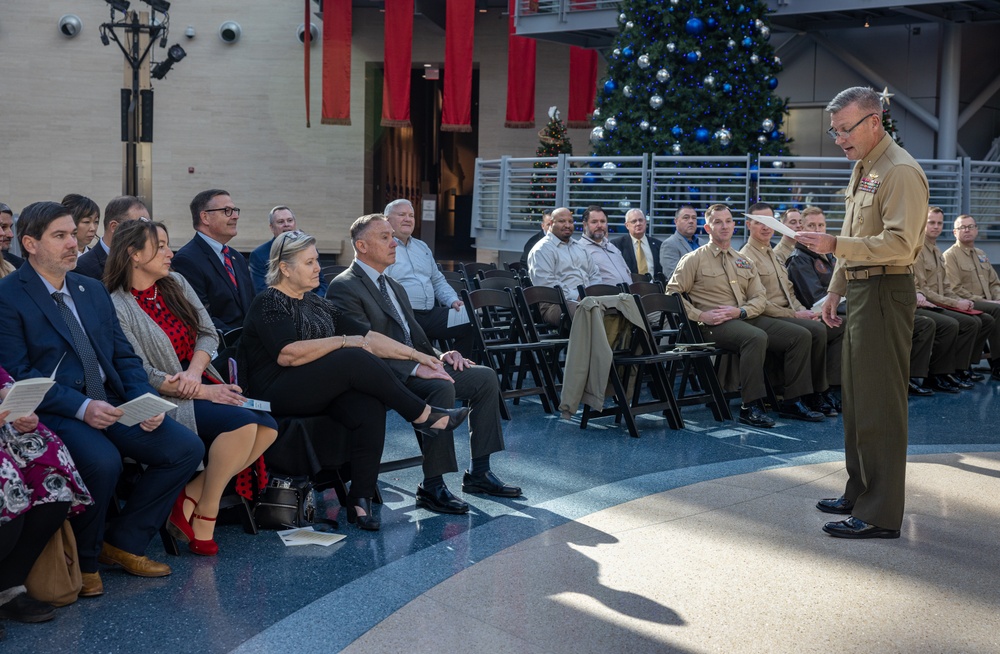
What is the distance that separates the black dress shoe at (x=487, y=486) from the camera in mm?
5273

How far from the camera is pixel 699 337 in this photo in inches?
308

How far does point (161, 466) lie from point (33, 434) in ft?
1.89

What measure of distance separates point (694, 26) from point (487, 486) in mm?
9512

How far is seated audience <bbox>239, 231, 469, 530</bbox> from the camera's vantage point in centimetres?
470

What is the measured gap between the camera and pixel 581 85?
754 inches

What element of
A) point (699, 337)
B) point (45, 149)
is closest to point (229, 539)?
point (699, 337)

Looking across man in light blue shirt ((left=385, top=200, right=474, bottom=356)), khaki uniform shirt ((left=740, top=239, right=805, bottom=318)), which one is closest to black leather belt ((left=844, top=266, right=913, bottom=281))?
khaki uniform shirt ((left=740, top=239, right=805, bottom=318))

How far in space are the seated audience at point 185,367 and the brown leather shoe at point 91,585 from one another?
1.79 ft

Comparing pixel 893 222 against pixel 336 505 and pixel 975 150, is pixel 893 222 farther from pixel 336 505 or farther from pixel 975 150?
pixel 975 150

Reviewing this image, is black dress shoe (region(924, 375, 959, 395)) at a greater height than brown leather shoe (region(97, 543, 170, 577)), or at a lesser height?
lesser

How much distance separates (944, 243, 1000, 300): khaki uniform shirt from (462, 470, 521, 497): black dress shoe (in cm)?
627

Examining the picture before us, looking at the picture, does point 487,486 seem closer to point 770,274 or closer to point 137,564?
point 137,564

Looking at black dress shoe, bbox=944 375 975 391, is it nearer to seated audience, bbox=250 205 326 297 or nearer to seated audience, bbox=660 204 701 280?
seated audience, bbox=660 204 701 280

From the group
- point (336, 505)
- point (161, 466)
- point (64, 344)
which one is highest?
point (64, 344)
